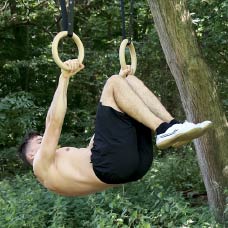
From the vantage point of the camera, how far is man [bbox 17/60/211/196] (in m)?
2.67

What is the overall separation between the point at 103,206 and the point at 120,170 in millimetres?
1934

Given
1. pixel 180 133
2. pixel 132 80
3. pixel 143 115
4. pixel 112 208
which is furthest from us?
pixel 112 208

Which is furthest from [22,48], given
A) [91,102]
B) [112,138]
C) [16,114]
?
[112,138]

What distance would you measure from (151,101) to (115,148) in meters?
0.33

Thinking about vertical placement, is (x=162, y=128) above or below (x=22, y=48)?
below

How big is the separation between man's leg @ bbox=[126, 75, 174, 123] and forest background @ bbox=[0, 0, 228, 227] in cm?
134

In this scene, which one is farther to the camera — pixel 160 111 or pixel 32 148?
pixel 32 148

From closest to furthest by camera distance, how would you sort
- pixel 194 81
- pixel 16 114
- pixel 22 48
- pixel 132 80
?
1. pixel 132 80
2. pixel 194 81
3. pixel 16 114
4. pixel 22 48

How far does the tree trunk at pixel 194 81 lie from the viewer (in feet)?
12.9

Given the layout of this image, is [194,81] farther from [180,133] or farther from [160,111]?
[180,133]

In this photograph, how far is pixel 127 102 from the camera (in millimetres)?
2674

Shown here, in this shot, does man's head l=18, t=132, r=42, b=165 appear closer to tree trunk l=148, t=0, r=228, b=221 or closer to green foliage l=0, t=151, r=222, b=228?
green foliage l=0, t=151, r=222, b=228

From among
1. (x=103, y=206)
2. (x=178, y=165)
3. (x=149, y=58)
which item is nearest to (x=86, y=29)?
(x=149, y=58)

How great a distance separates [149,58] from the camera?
24.0 ft
